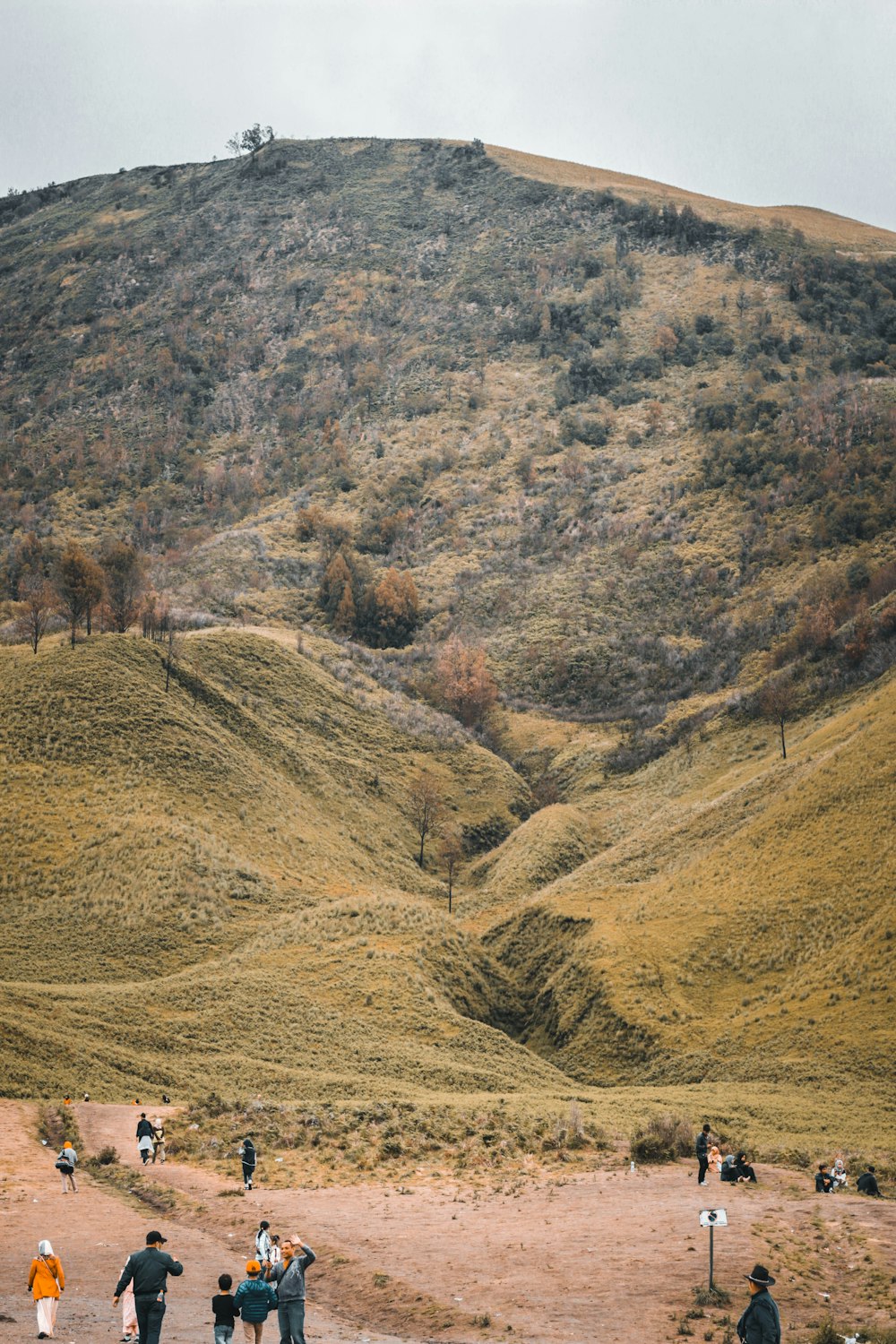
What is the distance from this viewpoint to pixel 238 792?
82312mm

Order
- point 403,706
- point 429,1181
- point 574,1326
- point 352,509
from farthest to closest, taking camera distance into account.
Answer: point 352,509 < point 403,706 < point 429,1181 < point 574,1326

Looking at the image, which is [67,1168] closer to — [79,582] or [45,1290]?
[45,1290]

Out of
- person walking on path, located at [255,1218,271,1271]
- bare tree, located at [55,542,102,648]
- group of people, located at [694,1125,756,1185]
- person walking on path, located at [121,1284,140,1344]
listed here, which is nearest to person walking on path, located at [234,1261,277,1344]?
person walking on path, located at [121,1284,140,1344]

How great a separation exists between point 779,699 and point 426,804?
32284mm

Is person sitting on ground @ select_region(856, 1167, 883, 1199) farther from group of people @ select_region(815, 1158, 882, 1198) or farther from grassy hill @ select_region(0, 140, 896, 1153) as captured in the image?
grassy hill @ select_region(0, 140, 896, 1153)

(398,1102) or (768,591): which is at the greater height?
(768,591)

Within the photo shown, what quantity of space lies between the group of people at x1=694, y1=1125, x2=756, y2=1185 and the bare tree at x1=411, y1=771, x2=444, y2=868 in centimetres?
6542

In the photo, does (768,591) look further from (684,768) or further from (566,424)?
(566,424)

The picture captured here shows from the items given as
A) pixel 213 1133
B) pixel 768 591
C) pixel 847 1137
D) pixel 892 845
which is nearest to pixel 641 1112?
pixel 847 1137

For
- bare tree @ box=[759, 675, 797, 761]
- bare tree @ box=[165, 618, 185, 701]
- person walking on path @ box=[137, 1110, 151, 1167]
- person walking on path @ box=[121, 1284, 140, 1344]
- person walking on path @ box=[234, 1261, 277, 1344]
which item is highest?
bare tree @ box=[165, 618, 185, 701]

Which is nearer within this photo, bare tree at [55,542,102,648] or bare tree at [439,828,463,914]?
bare tree at [55,542,102,648]

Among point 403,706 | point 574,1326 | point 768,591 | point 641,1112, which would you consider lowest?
point 641,1112

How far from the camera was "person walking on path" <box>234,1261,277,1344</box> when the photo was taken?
1648cm

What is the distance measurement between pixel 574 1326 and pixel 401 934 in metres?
45.4
